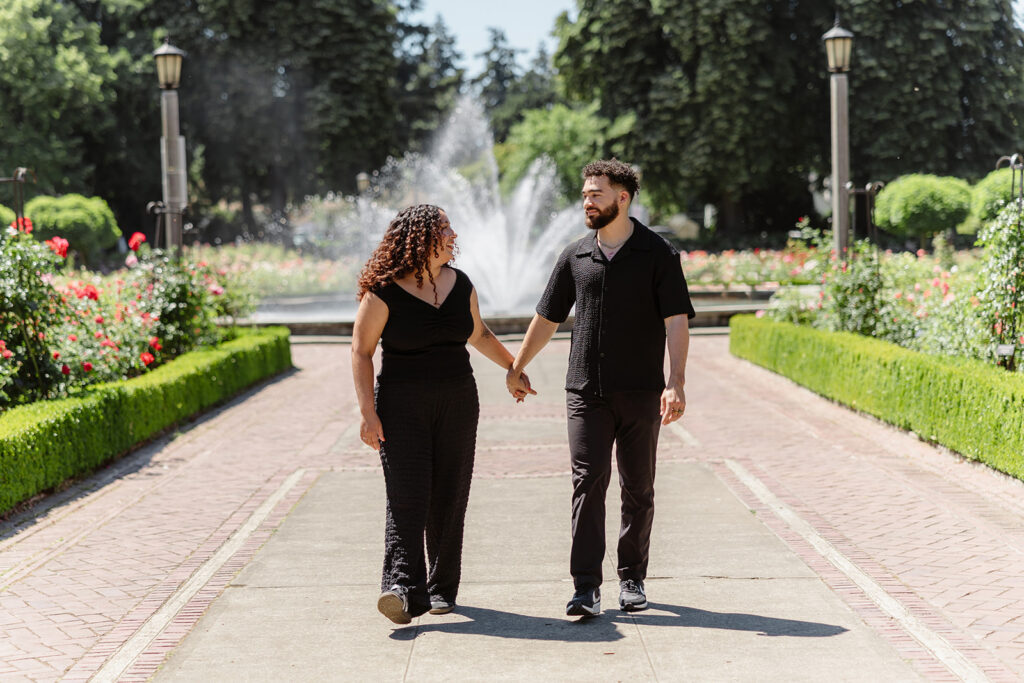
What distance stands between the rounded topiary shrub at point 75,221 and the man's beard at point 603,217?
34053mm

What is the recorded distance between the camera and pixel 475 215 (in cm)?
3412

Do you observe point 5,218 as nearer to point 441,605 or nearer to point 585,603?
point 441,605

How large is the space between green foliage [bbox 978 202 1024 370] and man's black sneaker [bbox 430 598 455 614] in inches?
234

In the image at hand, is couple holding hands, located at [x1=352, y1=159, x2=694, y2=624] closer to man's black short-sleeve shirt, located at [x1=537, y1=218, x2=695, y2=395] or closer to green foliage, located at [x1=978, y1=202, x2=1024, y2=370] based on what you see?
man's black short-sleeve shirt, located at [x1=537, y1=218, x2=695, y2=395]

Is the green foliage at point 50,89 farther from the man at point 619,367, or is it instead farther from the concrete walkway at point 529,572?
the man at point 619,367

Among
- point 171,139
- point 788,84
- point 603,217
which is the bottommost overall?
point 603,217

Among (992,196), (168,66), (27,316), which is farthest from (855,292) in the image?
(992,196)

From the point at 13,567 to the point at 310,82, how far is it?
134ft

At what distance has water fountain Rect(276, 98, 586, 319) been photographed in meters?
27.4

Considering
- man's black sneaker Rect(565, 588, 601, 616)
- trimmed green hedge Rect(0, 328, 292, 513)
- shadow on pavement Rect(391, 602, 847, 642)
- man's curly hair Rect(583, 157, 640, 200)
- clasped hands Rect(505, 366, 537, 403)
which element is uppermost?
man's curly hair Rect(583, 157, 640, 200)

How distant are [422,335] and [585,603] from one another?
1253 mm

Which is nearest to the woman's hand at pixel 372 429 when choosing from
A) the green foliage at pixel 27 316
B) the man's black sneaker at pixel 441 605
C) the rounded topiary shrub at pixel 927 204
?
the man's black sneaker at pixel 441 605

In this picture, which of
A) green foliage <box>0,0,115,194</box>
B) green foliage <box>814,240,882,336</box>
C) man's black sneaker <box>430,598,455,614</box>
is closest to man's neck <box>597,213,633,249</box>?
man's black sneaker <box>430,598,455,614</box>

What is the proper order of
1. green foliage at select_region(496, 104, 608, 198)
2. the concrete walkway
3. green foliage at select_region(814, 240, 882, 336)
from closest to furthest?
the concrete walkway, green foliage at select_region(814, 240, 882, 336), green foliage at select_region(496, 104, 608, 198)
